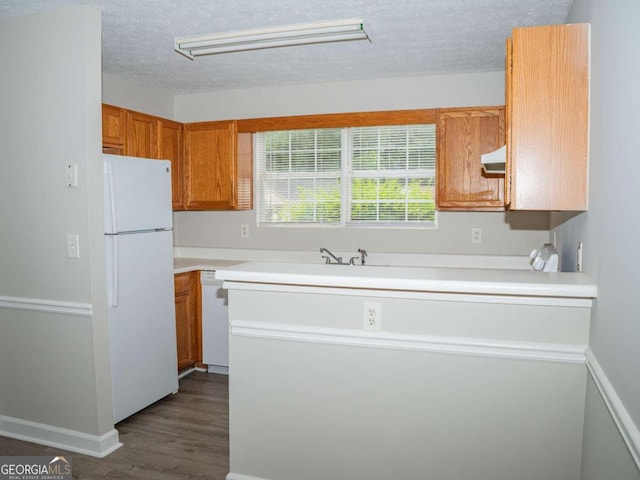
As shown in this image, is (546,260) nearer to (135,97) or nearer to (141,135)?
(141,135)

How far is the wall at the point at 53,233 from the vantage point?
2611mm

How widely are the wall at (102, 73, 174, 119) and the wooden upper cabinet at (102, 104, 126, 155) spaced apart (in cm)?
23

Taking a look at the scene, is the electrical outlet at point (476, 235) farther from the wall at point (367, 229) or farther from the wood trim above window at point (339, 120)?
the wood trim above window at point (339, 120)

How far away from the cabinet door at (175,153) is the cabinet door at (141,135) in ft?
0.31

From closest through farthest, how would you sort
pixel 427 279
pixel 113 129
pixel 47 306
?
pixel 427 279 < pixel 47 306 < pixel 113 129

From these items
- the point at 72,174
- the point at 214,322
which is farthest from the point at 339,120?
the point at 72,174

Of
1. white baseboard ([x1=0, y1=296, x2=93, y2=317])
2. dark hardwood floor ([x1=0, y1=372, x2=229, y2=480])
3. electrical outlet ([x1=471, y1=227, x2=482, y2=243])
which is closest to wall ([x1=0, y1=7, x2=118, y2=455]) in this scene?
white baseboard ([x1=0, y1=296, x2=93, y2=317])

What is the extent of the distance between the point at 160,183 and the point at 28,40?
1100 mm

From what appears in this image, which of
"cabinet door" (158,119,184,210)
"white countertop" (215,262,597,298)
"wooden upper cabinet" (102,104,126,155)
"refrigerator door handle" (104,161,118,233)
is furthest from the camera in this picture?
"cabinet door" (158,119,184,210)

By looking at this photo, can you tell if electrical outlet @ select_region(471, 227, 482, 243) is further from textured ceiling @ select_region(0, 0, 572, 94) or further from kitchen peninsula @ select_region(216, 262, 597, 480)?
kitchen peninsula @ select_region(216, 262, 597, 480)

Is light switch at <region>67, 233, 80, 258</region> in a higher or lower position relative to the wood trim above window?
lower

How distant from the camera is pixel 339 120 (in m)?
4.09

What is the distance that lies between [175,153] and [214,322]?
1.52 metres

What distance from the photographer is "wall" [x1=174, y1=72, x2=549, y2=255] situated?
3.83 metres
